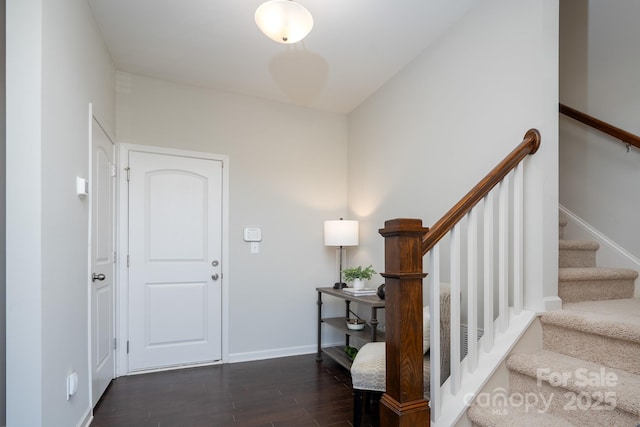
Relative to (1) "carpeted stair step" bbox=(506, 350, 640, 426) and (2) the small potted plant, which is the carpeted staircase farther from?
(2) the small potted plant

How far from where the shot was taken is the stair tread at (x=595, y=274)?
2039 mm

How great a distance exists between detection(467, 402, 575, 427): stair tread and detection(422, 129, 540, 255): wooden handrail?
0.74 meters

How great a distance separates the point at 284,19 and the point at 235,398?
105 inches

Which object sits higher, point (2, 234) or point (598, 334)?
point (2, 234)

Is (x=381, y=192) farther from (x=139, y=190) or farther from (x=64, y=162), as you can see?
(x=64, y=162)

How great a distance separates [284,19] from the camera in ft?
6.61

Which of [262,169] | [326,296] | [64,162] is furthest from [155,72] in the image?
[326,296]

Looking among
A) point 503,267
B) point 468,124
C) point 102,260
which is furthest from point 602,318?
point 102,260

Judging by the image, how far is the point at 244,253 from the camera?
144 inches

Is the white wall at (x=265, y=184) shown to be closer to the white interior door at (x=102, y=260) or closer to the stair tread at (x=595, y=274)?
the white interior door at (x=102, y=260)

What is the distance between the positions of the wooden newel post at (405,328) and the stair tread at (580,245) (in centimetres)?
151

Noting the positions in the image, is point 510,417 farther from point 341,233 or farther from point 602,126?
point 341,233

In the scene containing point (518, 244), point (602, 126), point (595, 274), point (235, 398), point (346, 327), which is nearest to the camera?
point (518, 244)

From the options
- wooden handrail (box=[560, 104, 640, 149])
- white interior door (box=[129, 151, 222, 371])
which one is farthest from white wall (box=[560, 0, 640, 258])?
white interior door (box=[129, 151, 222, 371])
